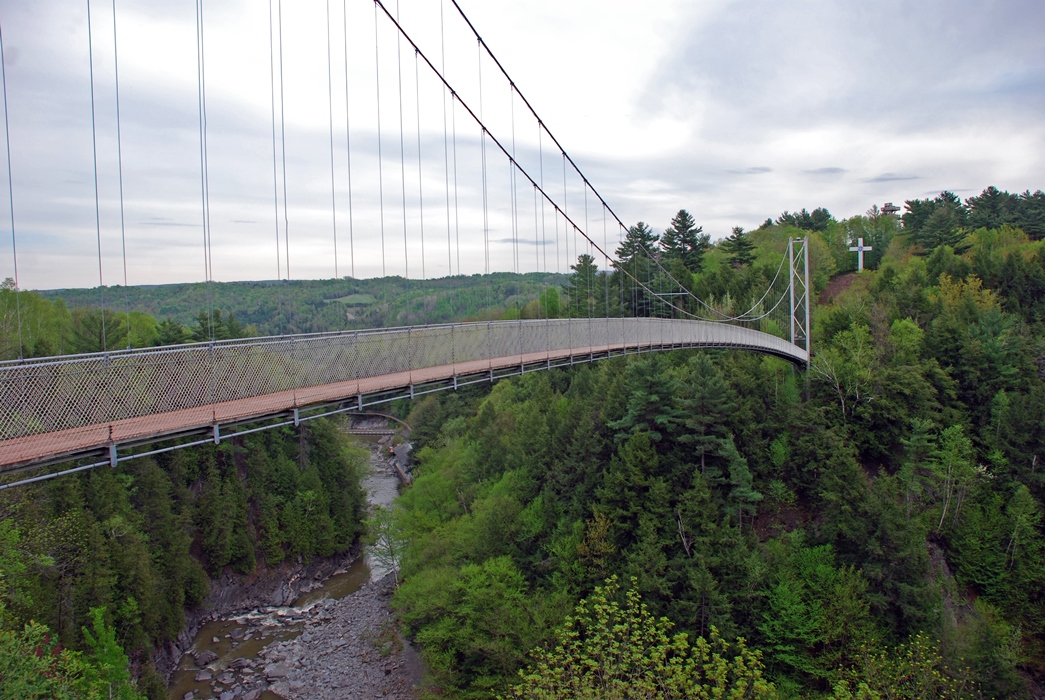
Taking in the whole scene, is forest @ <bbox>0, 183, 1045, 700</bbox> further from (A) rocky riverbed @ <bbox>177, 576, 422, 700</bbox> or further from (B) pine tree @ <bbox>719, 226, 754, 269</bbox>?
(B) pine tree @ <bbox>719, 226, 754, 269</bbox>

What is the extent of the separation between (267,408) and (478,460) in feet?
63.8

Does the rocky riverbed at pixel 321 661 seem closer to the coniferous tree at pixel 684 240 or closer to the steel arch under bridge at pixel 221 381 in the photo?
the steel arch under bridge at pixel 221 381

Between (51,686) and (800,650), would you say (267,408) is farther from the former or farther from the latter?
(800,650)

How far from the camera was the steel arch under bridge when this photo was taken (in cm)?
684

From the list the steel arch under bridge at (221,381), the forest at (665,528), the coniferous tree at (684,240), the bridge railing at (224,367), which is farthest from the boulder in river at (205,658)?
the coniferous tree at (684,240)

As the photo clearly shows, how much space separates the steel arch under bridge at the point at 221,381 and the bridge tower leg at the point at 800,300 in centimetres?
1758

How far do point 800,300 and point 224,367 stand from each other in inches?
1196

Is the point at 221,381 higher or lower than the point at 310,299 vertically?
lower

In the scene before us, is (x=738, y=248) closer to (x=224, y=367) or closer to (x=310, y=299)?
(x=310, y=299)

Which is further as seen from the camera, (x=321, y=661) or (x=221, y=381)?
(x=321, y=661)

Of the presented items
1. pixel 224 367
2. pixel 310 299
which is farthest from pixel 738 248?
pixel 224 367

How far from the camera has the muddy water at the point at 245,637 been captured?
18031 mm

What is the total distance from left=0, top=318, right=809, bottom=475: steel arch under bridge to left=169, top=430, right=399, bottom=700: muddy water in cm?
1074

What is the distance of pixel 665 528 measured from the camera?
17594mm
